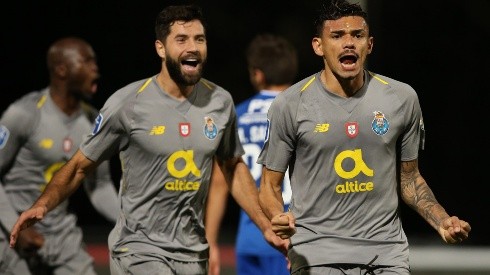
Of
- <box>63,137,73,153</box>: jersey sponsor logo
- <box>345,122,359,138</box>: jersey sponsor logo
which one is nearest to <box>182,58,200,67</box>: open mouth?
<box>345,122,359,138</box>: jersey sponsor logo

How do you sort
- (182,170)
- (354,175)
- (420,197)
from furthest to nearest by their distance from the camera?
(182,170) < (420,197) < (354,175)

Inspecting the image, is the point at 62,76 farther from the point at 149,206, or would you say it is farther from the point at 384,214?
the point at 384,214

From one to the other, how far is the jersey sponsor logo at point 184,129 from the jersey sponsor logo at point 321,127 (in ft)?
2.90

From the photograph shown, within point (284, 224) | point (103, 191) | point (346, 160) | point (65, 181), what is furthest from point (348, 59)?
point (103, 191)

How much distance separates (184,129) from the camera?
730 centimetres

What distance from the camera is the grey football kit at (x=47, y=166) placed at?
8.59m

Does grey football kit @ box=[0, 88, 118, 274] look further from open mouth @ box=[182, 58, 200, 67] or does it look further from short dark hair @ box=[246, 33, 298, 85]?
open mouth @ box=[182, 58, 200, 67]

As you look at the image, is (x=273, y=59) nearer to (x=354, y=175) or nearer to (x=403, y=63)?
(x=354, y=175)

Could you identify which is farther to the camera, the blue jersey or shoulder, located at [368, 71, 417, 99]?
the blue jersey

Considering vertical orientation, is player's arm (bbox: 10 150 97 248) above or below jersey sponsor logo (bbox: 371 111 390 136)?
below

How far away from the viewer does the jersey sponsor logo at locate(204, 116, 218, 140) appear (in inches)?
289

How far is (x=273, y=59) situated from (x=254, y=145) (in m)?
0.60

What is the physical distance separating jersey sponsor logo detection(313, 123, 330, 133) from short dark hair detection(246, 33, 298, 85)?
2.19 meters

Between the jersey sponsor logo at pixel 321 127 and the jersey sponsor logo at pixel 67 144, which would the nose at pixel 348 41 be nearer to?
the jersey sponsor logo at pixel 321 127
